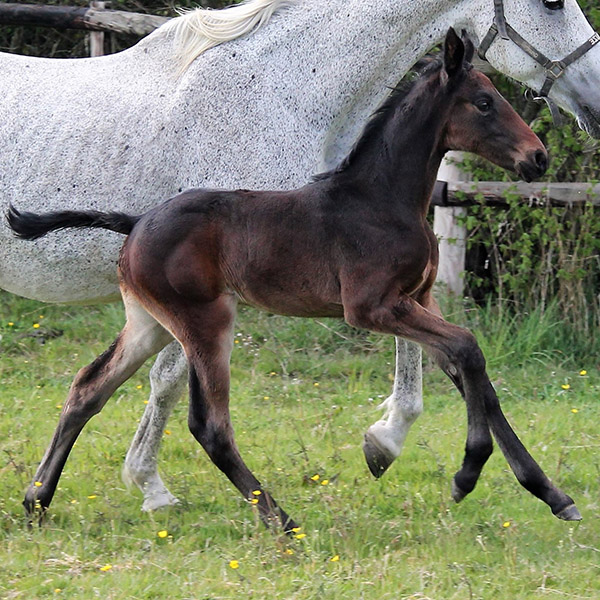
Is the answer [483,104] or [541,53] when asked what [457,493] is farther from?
[541,53]

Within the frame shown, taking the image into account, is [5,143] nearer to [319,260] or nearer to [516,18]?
[319,260]

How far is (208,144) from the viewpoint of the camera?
168 inches

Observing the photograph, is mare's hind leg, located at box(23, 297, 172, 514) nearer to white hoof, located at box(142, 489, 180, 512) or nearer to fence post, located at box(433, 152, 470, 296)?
white hoof, located at box(142, 489, 180, 512)

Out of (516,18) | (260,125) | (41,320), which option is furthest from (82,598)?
(41,320)

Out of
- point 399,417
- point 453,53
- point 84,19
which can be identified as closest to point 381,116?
point 453,53

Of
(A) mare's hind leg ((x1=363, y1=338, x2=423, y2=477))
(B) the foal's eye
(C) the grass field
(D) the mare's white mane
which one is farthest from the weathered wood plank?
(B) the foal's eye

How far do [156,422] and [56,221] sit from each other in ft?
3.24

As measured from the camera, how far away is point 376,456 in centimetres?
444

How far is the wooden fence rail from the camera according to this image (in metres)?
6.77

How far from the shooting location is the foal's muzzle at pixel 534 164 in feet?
12.1

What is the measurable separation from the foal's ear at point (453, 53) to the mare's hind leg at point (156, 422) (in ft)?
4.86

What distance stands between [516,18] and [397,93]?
668mm

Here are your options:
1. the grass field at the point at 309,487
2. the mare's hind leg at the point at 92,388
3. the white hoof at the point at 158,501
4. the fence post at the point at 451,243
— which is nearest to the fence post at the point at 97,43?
the grass field at the point at 309,487

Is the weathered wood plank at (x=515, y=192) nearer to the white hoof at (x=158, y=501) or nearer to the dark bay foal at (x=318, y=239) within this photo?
the dark bay foal at (x=318, y=239)
